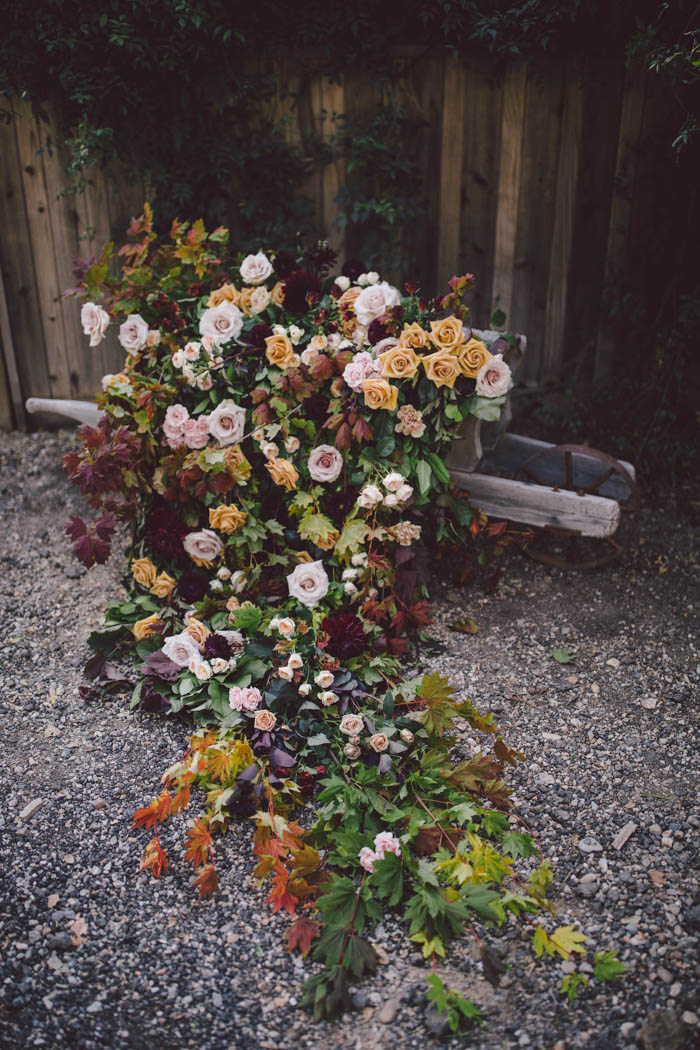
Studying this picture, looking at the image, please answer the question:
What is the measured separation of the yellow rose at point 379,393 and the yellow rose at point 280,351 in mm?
286

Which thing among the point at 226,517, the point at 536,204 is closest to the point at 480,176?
the point at 536,204

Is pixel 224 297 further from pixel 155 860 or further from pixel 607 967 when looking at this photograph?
pixel 607 967

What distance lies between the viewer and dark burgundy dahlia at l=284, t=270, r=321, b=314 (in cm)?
292

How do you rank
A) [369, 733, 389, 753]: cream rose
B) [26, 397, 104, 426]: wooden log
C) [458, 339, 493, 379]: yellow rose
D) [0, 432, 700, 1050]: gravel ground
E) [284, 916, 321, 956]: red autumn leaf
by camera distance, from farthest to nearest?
[26, 397, 104, 426]: wooden log
[458, 339, 493, 379]: yellow rose
[369, 733, 389, 753]: cream rose
[284, 916, 321, 956]: red autumn leaf
[0, 432, 700, 1050]: gravel ground

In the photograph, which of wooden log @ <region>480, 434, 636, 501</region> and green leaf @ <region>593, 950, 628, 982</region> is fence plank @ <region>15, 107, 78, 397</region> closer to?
wooden log @ <region>480, 434, 636, 501</region>

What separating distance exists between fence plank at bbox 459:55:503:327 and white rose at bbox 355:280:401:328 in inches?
56.6

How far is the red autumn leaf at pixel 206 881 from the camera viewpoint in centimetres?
201

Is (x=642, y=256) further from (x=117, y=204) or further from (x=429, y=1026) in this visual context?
(x=429, y=1026)

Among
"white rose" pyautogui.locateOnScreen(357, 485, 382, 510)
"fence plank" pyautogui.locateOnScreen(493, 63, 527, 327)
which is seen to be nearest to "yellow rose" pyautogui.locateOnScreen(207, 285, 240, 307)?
"white rose" pyautogui.locateOnScreen(357, 485, 382, 510)

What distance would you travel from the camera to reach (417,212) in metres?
4.02

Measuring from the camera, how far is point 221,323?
9.55 ft

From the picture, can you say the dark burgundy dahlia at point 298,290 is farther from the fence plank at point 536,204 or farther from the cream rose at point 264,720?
the fence plank at point 536,204

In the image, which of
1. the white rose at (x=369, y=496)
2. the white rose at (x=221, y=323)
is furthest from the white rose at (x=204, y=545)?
the white rose at (x=221, y=323)

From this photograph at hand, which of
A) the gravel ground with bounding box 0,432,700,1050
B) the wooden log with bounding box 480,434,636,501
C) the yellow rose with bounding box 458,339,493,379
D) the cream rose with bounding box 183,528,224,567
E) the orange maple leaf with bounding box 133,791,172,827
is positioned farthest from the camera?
the wooden log with bounding box 480,434,636,501
